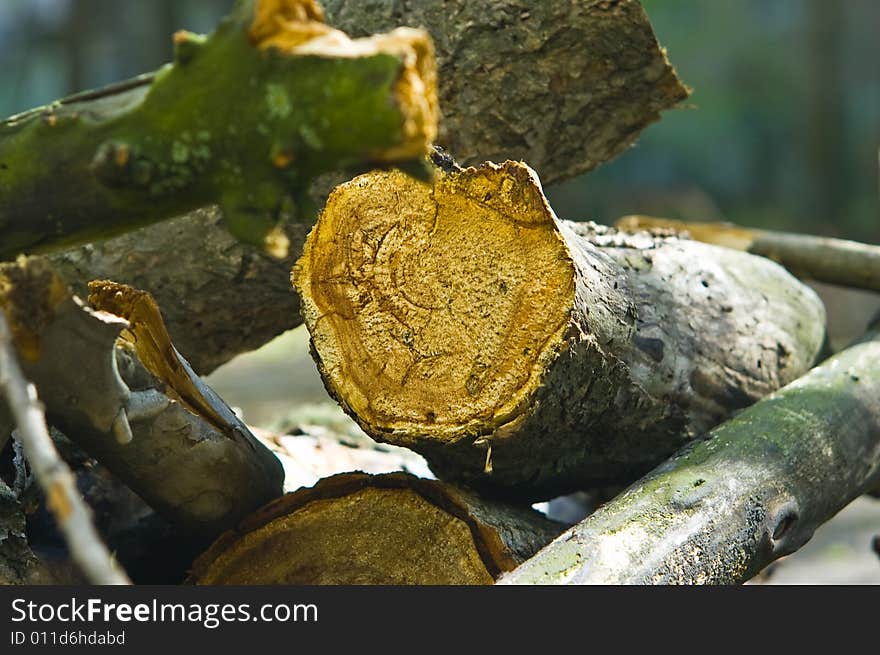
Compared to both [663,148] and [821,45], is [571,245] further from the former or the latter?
[663,148]

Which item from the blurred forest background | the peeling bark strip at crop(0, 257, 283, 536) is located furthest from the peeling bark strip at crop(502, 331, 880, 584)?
the blurred forest background

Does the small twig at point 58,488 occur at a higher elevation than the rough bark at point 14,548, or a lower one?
higher

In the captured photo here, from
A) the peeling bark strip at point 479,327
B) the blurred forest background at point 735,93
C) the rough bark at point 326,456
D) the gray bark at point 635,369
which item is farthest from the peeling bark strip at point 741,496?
the blurred forest background at point 735,93

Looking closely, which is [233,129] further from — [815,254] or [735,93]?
[735,93]

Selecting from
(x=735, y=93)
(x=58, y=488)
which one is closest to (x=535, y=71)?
(x=58, y=488)

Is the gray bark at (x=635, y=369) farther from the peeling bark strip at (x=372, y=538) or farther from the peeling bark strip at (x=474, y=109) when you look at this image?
the peeling bark strip at (x=474, y=109)

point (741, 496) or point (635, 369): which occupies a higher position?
point (635, 369)
